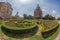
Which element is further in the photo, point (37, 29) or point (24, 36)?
point (37, 29)

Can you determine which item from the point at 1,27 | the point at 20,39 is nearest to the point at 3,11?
the point at 1,27

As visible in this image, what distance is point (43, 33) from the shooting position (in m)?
28.2

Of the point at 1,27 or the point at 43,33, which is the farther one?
the point at 1,27

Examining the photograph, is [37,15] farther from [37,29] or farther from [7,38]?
[7,38]

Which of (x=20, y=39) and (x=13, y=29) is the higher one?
(x=13, y=29)

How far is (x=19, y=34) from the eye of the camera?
1105 inches

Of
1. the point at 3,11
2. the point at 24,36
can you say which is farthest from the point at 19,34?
the point at 3,11

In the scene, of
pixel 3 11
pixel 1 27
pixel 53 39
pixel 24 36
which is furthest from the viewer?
pixel 3 11

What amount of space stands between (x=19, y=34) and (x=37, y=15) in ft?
159

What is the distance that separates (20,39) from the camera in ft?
88.1

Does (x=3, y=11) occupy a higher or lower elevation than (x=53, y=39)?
higher

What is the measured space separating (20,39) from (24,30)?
2281 millimetres

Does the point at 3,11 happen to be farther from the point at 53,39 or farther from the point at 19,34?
the point at 53,39

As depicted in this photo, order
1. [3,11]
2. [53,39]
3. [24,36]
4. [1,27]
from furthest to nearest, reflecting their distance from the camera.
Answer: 1. [3,11]
2. [1,27]
3. [24,36]
4. [53,39]
